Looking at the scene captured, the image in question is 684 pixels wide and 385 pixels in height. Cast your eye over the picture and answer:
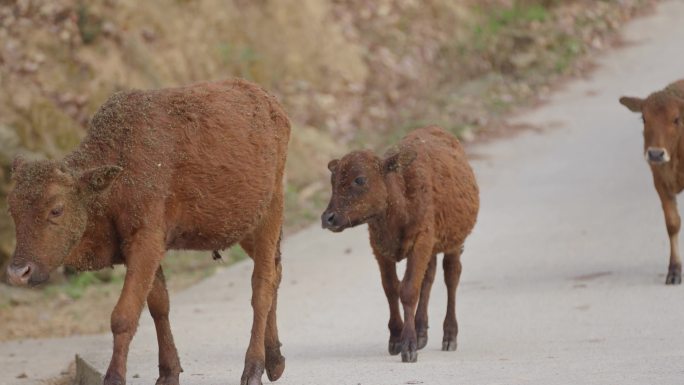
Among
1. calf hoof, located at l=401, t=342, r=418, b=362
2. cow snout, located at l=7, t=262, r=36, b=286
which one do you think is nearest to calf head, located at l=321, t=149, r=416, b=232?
calf hoof, located at l=401, t=342, r=418, b=362

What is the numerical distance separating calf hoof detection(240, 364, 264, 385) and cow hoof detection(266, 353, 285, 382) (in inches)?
20.7

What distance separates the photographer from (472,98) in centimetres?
2584

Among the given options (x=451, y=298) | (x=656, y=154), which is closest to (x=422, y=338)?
(x=451, y=298)

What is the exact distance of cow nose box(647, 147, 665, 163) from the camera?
48.3 feet

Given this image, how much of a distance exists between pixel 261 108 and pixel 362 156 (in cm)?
188

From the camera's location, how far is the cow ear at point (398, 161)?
468 inches

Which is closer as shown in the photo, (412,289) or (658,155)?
(412,289)

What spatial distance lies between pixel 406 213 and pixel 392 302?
2.71ft

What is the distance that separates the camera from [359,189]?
11.8 m

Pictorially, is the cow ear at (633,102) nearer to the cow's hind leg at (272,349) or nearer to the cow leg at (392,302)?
the cow leg at (392,302)

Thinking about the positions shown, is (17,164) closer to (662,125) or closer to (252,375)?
(252,375)

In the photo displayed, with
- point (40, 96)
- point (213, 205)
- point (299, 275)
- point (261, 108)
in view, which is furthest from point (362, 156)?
point (40, 96)

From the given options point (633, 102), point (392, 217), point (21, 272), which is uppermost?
point (633, 102)

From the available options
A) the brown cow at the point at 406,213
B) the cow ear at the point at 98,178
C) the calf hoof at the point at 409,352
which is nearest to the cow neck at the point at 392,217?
the brown cow at the point at 406,213
